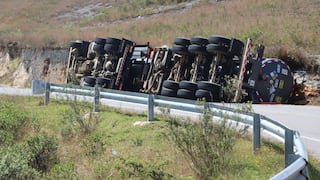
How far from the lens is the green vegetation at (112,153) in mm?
8445

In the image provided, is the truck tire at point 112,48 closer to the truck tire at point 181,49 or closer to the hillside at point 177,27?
the truck tire at point 181,49

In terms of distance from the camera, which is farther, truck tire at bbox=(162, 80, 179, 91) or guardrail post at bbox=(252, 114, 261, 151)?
truck tire at bbox=(162, 80, 179, 91)

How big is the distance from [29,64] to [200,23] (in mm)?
13178

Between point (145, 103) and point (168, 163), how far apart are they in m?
4.54

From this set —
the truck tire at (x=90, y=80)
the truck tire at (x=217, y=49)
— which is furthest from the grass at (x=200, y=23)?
the truck tire at (x=90, y=80)

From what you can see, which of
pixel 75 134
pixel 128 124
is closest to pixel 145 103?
pixel 128 124

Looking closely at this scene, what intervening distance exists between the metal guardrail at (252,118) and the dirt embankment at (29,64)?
18688 mm

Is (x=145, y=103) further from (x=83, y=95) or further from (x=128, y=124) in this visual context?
(x=83, y=95)

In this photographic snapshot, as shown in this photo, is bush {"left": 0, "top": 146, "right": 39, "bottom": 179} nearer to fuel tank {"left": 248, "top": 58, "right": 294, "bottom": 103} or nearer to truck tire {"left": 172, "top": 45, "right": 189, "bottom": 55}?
fuel tank {"left": 248, "top": 58, "right": 294, "bottom": 103}

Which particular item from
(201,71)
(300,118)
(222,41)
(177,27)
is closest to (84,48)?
(201,71)

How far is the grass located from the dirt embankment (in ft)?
2.83

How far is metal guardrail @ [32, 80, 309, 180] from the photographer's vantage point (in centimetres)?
608

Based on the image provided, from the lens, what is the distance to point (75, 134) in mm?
13023

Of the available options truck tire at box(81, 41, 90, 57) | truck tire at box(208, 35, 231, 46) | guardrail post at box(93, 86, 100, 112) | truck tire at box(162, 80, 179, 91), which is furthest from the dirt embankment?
guardrail post at box(93, 86, 100, 112)
